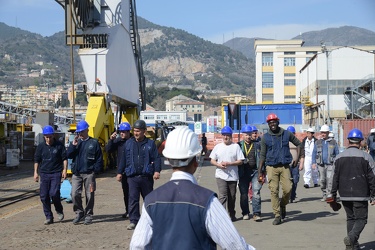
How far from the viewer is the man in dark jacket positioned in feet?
27.6

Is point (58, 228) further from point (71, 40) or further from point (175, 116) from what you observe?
point (175, 116)

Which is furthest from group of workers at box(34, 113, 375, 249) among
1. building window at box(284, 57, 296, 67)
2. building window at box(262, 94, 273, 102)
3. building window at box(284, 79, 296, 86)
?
building window at box(262, 94, 273, 102)

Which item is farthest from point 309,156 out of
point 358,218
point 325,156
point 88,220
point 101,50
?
point 101,50

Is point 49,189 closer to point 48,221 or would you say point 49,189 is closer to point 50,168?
point 50,168

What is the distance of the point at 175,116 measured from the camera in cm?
11725

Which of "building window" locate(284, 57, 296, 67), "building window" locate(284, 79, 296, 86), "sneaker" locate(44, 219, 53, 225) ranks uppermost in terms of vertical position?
"building window" locate(284, 57, 296, 67)

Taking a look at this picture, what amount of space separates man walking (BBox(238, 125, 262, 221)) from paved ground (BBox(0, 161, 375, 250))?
1.03 ft

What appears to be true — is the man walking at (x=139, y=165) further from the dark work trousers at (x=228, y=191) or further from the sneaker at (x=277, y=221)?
the sneaker at (x=277, y=221)

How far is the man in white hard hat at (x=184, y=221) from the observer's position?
11.4ft

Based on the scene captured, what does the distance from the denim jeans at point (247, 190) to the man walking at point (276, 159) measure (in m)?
0.54

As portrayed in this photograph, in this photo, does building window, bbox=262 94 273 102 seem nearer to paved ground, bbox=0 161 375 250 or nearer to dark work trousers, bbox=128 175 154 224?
paved ground, bbox=0 161 375 250

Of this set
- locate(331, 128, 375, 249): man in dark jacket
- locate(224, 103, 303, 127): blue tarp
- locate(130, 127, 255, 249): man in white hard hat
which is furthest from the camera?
locate(224, 103, 303, 127): blue tarp

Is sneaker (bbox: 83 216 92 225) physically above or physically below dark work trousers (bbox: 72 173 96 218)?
below

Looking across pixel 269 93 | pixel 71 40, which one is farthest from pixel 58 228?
pixel 269 93
